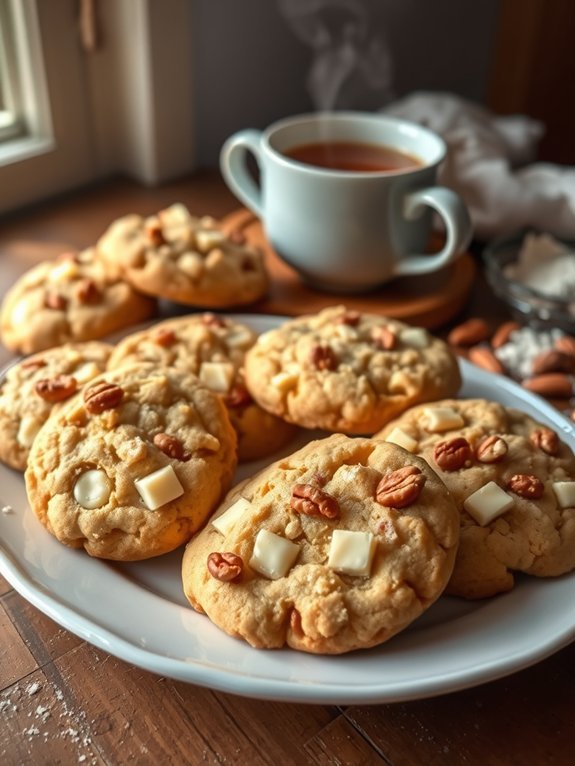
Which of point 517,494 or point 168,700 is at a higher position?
point 517,494

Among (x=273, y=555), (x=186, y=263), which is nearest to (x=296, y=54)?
(x=186, y=263)

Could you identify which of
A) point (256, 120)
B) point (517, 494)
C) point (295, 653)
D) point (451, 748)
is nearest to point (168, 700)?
point (295, 653)

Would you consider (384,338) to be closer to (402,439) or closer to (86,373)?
(402,439)

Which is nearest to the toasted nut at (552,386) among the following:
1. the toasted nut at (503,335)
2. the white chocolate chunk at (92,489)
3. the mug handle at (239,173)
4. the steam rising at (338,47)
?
the toasted nut at (503,335)

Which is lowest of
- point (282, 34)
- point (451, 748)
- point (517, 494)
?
point (451, 748)

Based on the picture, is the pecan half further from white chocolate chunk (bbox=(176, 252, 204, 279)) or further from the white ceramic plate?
white chocolate chunk (bbox=(176, 252, 204, 279))

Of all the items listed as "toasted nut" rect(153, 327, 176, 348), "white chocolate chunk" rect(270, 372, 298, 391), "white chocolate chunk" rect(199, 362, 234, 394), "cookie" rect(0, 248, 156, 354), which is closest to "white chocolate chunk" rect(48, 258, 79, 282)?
"cookie" rect(0, 248, 156, 354)

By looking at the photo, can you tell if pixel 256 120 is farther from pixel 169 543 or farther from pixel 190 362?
pixel 169 543
